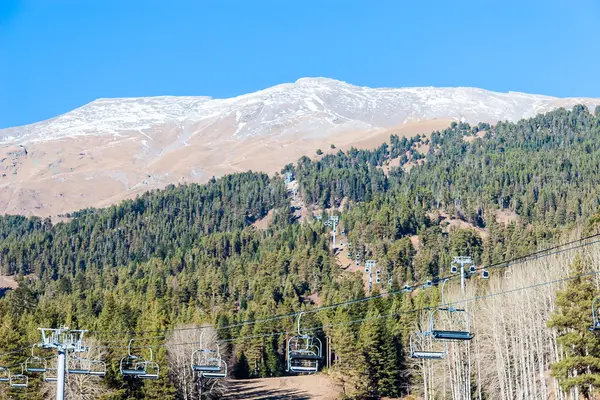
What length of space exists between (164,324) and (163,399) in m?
21.6

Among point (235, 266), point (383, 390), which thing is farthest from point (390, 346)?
point (235, 266)

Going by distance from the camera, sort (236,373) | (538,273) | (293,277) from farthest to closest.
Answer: (293,277) → (236,373) → (538,273)

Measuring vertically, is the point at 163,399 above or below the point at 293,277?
below

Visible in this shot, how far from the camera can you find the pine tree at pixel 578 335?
2240 inches

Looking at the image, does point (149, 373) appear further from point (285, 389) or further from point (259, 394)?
point (285, 389)

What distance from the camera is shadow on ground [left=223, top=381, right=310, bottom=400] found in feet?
368

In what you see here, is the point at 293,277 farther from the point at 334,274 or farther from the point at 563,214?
the point at 563,214

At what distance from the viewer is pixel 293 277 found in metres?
177

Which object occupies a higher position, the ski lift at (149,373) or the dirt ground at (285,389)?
the ski lift at (149,373)

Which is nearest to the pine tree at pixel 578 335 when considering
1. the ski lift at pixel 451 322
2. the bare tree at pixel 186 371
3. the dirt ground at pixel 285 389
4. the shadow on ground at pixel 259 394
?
the ski lift at pixel 451 322

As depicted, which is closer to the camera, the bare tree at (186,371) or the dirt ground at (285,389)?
the bare tree at (186,371)

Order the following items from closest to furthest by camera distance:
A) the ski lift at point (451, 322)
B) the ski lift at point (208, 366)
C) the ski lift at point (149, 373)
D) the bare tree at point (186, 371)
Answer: the ski lift at point (451, 322) < the ski lift at point (208, 366) < the ski lift at point (149, 373) < the bare tree at point (186, 371)

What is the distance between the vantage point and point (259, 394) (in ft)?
Result: 377

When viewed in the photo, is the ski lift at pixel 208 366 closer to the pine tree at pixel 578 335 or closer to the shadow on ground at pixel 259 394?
the shadow on ground at pixel 259 394
